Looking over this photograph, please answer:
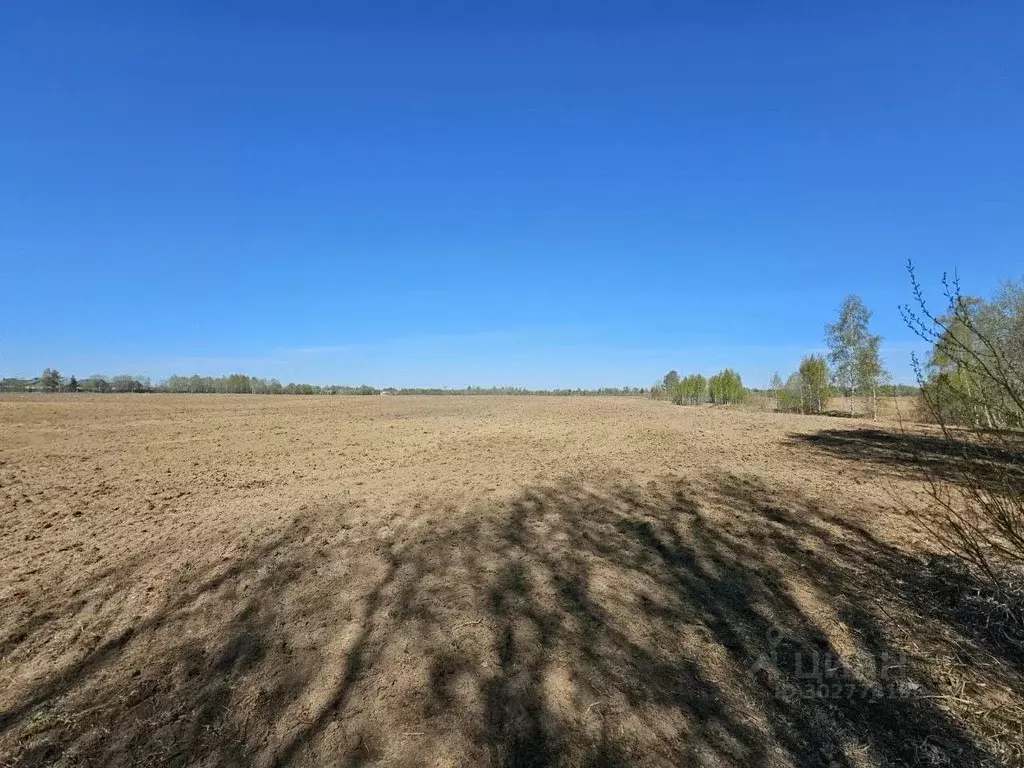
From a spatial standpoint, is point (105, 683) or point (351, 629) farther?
point (351, 629)

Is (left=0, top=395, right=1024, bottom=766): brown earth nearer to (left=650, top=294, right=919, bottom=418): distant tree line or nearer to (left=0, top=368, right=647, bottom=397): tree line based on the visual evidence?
(left=650, top=294, right=919, bottom=418): distant tree line

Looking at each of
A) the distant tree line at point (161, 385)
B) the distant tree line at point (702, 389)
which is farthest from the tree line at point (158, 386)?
the distant tree line at point (702, 389)

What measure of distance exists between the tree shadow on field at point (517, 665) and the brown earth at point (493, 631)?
0.02 metres

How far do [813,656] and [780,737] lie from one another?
1050 mm

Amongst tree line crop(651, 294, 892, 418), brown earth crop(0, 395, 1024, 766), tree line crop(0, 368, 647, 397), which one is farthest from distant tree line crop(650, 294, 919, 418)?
tree line crop(0, 368, 647, 397)

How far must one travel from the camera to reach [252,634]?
444 centimetres

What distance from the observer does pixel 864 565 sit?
5410 mm

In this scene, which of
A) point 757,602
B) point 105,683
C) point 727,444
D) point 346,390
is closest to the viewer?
point 105,683

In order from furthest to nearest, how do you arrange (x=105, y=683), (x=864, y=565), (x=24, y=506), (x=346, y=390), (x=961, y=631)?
(x=346, y=390)
(x=24, y=506)
(x=864, y=565)
(x=961, y=631)
(x=105, y=683)

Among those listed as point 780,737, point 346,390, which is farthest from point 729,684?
point 346,390

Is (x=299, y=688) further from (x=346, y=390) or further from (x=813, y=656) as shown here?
(x=346, y=390)

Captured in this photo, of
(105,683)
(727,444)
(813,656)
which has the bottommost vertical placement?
(105,683)

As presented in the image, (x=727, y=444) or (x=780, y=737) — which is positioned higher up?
(x=727, y=444)

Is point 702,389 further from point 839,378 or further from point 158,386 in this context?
point 158,386
